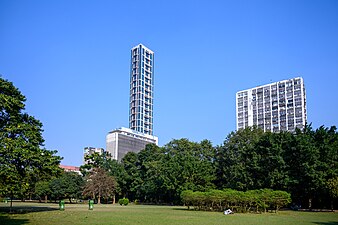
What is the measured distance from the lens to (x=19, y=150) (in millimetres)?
25438

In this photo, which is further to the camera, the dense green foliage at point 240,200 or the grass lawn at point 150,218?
the dense green foliage at point 240,200

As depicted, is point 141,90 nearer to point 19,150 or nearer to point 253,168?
point 253,168

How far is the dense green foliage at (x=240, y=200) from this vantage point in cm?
3450

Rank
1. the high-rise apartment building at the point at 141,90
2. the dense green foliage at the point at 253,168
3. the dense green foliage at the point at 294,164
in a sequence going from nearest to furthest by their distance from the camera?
the dense green foliage at the point at 294,164
the dense green foliage at the point at 253,168
the high-rise apartment building at the point at 141,90

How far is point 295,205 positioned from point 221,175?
1323 centimetres

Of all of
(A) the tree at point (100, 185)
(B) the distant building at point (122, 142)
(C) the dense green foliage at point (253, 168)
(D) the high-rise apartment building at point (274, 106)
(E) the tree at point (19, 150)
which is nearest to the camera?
(E) the tree at point (19, 150)

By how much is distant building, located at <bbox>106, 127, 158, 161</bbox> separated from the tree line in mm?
48216

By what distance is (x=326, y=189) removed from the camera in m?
37.7

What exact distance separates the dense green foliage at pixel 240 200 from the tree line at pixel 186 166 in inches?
227

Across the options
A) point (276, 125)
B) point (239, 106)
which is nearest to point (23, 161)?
point (276, 125)

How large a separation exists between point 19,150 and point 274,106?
107m

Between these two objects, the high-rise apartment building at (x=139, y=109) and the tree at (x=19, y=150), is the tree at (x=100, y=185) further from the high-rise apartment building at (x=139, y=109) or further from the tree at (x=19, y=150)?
the high-rise apartment building at (x=139, y=109)

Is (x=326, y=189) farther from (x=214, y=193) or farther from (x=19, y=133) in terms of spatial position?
(x=19, y=133)

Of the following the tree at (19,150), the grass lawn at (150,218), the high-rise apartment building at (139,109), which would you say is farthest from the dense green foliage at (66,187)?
the high-rise apartment building at (139,109)
